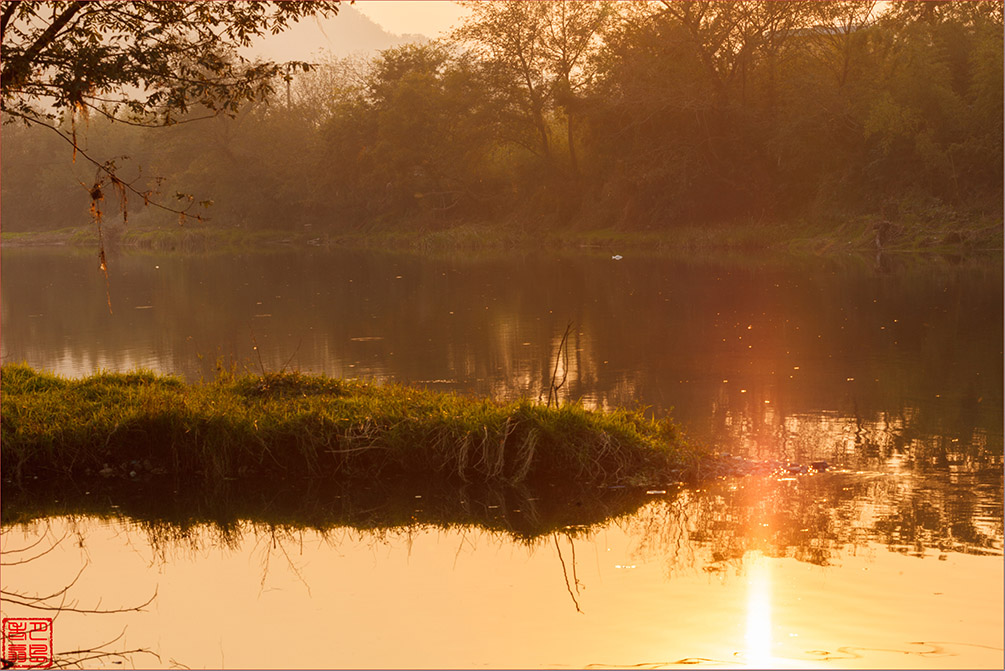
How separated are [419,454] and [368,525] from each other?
4.21 ft

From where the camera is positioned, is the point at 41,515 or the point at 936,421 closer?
the point at 41,515

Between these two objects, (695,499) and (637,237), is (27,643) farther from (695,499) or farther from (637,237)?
(637,237)

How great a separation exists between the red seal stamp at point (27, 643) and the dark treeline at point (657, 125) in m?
35.3

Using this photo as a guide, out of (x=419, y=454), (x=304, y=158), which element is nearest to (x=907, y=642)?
(x=419, y=454)

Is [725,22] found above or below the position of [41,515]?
above

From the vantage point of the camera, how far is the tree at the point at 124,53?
11555mm

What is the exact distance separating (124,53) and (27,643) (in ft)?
20.9

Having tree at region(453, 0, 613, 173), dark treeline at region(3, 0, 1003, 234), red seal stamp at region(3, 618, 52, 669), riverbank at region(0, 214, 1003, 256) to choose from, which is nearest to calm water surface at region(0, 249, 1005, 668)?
red seal stamp at region(3, 618, 52, 669)

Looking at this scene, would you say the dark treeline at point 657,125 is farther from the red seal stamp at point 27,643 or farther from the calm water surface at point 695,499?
the red seal stamp at point 27,643

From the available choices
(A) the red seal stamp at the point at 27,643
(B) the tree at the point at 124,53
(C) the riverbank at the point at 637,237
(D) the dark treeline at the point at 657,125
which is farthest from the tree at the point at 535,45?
(A) the red seal stamp at the point at 27,643

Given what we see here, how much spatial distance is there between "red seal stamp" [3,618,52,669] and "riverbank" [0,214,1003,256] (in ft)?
135

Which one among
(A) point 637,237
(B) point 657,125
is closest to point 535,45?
(B) point 657,125

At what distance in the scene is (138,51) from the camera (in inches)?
477

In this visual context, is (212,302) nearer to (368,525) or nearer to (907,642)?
(368,525)
